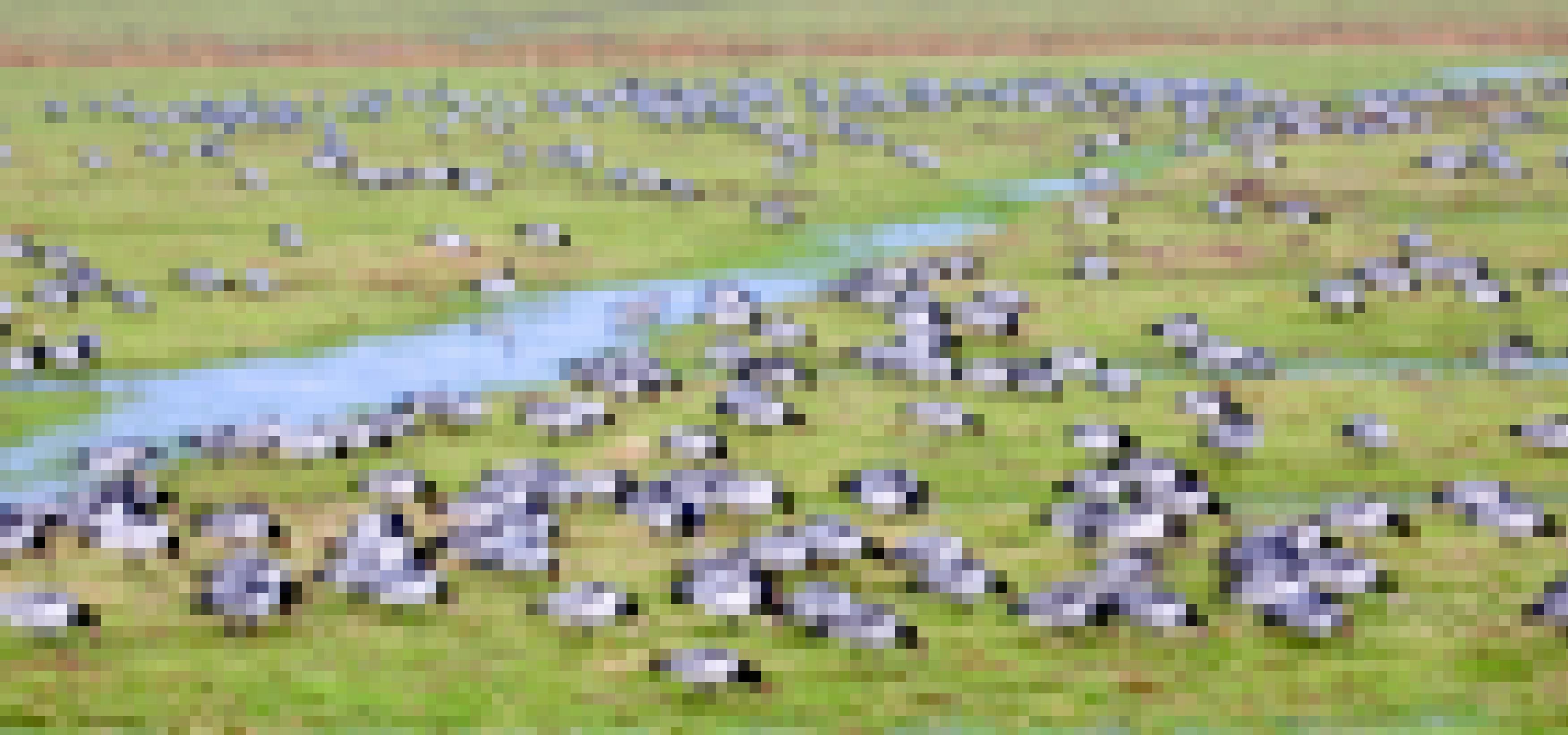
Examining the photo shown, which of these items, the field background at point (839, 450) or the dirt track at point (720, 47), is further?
the dirt track at point (720, 47)

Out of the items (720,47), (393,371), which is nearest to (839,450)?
(393,371)

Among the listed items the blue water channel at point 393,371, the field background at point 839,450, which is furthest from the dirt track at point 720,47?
the blue water channel at point 393,371

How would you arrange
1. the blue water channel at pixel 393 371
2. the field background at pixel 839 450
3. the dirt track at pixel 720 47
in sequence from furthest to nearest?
1. the dirt track at pixel 720 47
2. the blue water channel at pixel 393 371
3. the field background at pixel 839 450

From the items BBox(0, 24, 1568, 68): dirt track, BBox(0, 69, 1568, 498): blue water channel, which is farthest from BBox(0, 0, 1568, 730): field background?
BBox(0, 24, 1568, 68): dirt track

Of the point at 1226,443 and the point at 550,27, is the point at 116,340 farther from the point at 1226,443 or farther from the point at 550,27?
the point at 550,27

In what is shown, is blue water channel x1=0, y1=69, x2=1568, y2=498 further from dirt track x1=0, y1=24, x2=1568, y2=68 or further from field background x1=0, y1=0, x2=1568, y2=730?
dirt track x1=0, y1=24, x2=1568, y2=68

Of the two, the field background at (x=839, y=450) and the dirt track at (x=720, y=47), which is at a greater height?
the dirt track at (x=720, y=47)

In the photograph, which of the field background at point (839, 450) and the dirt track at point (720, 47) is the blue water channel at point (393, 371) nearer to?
the field background at point (839, 450)
